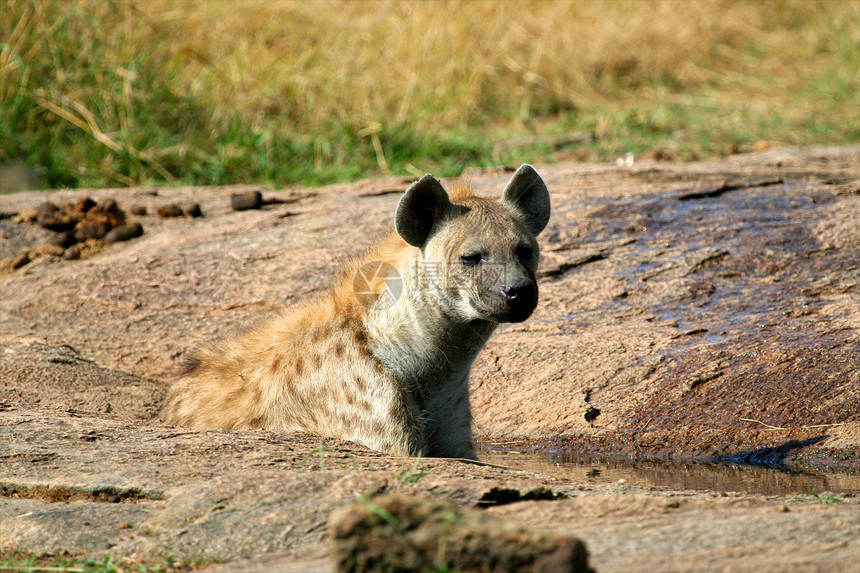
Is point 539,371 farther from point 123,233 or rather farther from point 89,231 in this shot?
point 89,231

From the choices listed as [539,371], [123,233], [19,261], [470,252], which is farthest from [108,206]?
[470,252]

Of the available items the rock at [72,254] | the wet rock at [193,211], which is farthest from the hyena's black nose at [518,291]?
the rock at [72,254]

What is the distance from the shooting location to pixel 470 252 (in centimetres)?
319

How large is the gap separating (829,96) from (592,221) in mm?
5119

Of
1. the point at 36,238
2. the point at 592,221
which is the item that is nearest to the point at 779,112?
the point at 592,221

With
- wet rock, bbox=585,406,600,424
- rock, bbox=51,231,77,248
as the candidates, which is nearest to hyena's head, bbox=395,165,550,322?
wet rock, bbox=585,406,600,424

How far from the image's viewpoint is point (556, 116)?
9164 millimetres

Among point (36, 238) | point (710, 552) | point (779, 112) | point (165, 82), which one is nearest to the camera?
point (710, 552)

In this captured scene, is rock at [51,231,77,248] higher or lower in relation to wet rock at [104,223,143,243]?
lower

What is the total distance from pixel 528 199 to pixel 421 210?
0.49 meters

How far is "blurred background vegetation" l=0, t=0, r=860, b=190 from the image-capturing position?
6.79 m

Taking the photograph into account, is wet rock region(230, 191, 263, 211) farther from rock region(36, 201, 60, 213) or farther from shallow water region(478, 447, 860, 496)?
shallow water region(478, 447, 860, 496)

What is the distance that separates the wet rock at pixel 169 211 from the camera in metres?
5.52

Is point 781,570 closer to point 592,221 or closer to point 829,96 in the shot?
point 592,221
